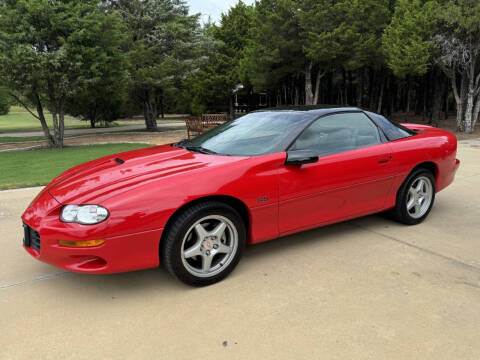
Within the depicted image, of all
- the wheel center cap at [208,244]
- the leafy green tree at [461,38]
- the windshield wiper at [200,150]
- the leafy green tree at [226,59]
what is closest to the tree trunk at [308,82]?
the leafy green tree at [226,59]

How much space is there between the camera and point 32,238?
275 cm

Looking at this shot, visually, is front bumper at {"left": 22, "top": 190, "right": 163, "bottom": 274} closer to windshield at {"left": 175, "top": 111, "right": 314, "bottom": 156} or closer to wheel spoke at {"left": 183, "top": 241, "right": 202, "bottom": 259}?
wheel spoke at {"left": 183, "top": 241, "right": 202, "bottom": 259}

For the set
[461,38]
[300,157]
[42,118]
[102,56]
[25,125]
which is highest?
[461,38]

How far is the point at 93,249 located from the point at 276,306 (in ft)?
4.30

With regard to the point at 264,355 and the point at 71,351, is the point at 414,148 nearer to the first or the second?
the point at 264,355

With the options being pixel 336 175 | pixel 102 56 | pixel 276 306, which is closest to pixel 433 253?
pixel 336 175

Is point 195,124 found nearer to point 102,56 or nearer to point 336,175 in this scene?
point 102,56

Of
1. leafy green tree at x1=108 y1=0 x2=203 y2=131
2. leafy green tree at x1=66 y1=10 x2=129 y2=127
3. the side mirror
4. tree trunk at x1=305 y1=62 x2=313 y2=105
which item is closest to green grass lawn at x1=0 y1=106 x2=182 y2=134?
leafy green tree at x1=108 y1=0 x2=203 y2=131

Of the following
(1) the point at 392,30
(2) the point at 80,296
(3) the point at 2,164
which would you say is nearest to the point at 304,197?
(2) the point at 80,296

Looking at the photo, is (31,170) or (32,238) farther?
(31,170)

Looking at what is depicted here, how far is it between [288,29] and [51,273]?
19.8 metres

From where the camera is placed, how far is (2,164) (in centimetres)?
939

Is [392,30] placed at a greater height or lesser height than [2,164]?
greater

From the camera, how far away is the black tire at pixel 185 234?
104 inches
